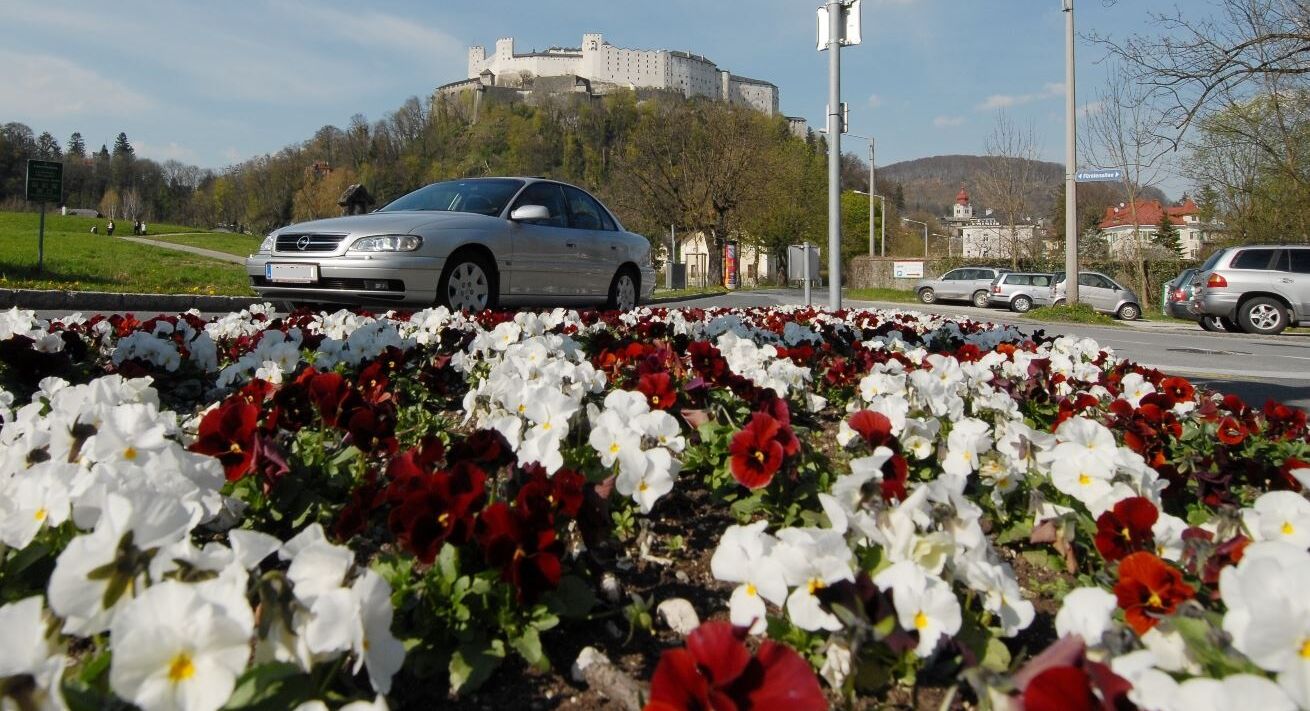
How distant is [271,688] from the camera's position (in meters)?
1.08

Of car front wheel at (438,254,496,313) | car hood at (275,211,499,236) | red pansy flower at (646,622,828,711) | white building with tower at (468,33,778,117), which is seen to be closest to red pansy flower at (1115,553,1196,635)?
red pansy flower at (646,622,828,711)

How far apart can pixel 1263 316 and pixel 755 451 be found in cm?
2012

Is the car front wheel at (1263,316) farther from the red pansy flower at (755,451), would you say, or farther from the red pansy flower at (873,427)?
the red pansy flower at (755,451)

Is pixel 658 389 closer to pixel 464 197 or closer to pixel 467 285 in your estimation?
pixel 467 285

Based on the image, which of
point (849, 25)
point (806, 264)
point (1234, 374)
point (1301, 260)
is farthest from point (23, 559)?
point (1301, 260)

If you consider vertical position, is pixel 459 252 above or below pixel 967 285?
below

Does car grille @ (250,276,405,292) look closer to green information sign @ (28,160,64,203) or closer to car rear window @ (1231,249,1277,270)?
green information sign @ (28,160,64,203)

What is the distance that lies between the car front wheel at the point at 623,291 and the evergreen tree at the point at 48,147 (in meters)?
89.9

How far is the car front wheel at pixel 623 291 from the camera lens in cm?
973

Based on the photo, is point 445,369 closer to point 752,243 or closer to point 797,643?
point 797,643

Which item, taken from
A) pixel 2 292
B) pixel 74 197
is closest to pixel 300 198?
pixel 74 197

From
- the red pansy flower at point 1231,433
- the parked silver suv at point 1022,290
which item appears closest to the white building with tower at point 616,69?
the parked silver suv at point 1022,290

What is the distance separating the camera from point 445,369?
3.65m

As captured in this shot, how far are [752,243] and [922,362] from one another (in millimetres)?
54836
